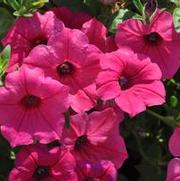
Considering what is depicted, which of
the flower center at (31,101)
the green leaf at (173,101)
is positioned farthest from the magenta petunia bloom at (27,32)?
the green leaf at (173,101)

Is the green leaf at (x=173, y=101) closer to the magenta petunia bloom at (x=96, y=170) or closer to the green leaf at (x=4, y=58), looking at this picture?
the magenta petunia bloom at (x=96, y=170)

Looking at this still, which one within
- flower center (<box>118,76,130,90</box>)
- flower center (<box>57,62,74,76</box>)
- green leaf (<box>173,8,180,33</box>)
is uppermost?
green leaf (<box>173,8,180,33</box>)

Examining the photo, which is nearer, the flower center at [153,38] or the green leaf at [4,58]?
the green leaf at [4,58]

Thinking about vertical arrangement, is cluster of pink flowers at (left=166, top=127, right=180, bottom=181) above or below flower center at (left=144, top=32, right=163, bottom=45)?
below

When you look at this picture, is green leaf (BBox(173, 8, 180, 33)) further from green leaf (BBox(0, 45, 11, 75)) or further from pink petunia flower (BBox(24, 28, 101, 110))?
green leaf (BBox(0, 45, 11, 75))

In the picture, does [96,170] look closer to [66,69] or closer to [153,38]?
[66,69]

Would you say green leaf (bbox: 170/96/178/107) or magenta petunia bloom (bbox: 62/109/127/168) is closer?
magenta petunia bloom (bbox: 62/109/127/168)

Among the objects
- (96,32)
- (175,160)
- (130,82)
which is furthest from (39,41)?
(175,160)

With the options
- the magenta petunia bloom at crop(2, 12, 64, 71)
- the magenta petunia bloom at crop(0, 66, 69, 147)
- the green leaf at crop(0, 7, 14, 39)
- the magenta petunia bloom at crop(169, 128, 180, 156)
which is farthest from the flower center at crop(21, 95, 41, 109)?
the magenta petunia bloom at crop(169, 128, 180, 156)

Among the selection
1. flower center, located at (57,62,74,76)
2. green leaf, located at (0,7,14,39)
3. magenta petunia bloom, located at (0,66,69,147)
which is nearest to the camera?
magenta petunia bloom, located at (0,66,69,147)
